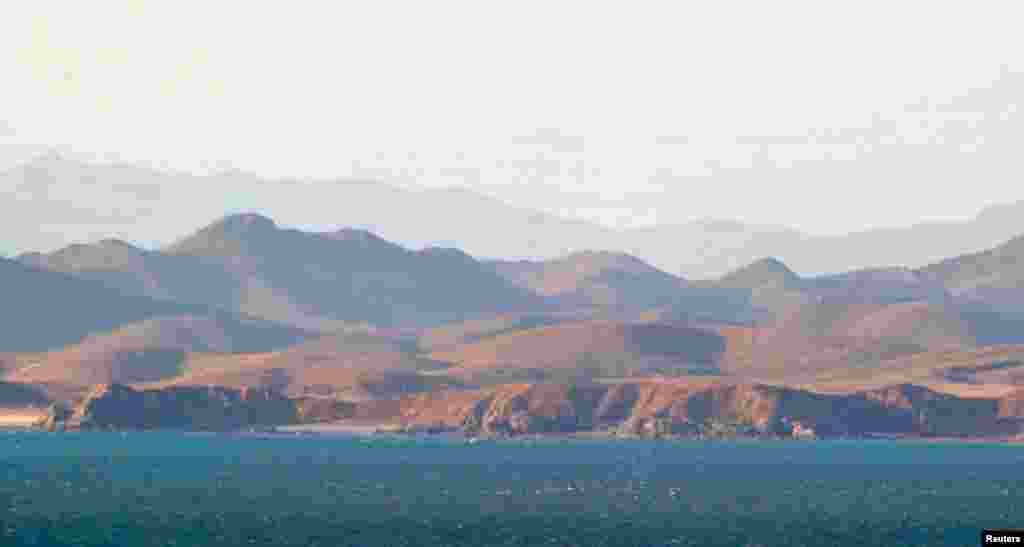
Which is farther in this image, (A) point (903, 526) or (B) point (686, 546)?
(A) point (903, 526)

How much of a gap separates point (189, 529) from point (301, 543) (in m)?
16.2

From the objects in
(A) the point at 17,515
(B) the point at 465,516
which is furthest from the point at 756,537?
(A) the point at 17,515

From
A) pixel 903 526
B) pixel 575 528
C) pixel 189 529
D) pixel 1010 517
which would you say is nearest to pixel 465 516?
pixel 575 528

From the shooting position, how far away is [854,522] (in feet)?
589

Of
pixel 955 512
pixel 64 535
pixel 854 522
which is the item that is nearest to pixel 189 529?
pixel 64 535

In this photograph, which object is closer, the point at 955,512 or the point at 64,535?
the point at 64,535

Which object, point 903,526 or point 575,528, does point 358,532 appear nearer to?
point 575,528

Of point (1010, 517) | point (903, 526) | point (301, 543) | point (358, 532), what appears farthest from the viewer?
point (1010, 517)

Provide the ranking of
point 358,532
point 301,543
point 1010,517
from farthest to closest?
point 1010,517, point 358,532, point 301,543

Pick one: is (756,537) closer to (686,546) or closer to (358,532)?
(686,546)

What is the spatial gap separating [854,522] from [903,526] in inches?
197

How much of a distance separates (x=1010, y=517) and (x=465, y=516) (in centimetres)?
5040

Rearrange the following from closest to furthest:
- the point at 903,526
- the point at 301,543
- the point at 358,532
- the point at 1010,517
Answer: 1. the point at 301,543
2. the point at 358,532
3. the point at 903,526
4. the point at 1010,517

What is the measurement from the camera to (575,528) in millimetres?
170750
